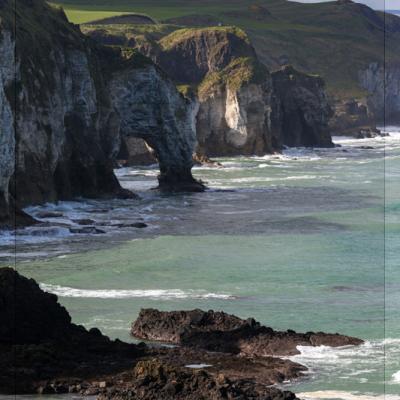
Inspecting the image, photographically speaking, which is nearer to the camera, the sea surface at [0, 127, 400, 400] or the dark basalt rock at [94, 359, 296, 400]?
the dark basalt rock at [94, 359, 296, 400]

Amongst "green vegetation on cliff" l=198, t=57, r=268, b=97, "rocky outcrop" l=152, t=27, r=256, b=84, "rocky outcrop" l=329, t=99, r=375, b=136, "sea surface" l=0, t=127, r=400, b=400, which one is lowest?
Result: "sea surface" l=0, t=127, r=400, b=400

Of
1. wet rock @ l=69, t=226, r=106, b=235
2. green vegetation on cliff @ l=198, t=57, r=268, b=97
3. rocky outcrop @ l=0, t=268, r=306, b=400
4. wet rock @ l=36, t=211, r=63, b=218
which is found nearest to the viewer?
rocky outcrop @ l=0, t=268, r=306, b=400

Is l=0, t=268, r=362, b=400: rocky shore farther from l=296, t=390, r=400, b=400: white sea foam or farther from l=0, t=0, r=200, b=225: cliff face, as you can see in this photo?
l=0, t=0, r=200, b=225: cliff face

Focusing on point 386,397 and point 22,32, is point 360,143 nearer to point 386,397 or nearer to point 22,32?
point 22,32

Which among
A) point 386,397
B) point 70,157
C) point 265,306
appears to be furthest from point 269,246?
point 386,397

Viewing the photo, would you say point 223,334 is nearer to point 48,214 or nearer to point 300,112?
point 48,214

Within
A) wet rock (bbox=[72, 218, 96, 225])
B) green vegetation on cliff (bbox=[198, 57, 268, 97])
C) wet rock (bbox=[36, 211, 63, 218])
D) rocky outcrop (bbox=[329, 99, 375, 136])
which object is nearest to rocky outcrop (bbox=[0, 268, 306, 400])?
wet rock (bbox=[72, 218, 96, 225])
